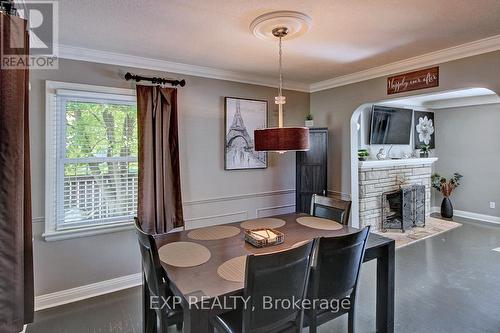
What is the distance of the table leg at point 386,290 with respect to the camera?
2164 mm

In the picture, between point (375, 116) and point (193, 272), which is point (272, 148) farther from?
point (375, 116)

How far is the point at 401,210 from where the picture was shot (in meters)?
4.96

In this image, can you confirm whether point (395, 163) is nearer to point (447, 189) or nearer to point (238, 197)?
point (447, 189)

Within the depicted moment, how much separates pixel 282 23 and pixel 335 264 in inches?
66.5

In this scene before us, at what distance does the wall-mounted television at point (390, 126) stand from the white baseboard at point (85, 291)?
14.1 feet

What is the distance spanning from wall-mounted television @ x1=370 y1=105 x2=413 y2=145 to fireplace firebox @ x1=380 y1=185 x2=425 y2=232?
36.8 inches

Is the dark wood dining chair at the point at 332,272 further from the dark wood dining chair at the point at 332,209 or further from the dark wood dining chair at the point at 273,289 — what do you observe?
the dark wood dining chair at the point at 332,209

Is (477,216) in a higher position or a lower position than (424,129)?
lower

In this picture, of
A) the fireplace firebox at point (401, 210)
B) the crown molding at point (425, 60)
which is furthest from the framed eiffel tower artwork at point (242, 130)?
the fireplace firebox at point (401, 210)

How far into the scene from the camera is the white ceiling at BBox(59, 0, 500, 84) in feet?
6.18

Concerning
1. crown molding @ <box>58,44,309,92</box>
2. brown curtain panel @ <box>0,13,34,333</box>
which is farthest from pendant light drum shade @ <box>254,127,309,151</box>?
crown molding @ <box>58,44,309,92</box>

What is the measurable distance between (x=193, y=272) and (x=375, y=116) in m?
4.47

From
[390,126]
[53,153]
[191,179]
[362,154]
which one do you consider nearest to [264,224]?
[191,179]

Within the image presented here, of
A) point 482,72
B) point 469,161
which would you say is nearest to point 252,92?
point 482,72
